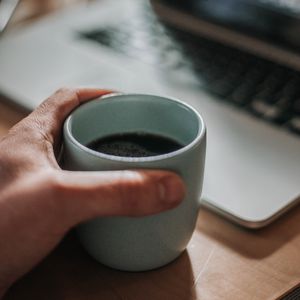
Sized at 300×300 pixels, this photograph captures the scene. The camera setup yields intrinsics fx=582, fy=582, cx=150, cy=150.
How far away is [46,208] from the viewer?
1.15 feet

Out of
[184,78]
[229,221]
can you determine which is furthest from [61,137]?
[184,78]

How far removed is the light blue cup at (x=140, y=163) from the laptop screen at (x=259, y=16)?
28 cm

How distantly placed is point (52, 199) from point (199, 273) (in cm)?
14

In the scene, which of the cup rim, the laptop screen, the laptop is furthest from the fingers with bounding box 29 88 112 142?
the laptop screen

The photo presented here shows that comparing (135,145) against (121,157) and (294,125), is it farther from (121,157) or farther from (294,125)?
(294,125)

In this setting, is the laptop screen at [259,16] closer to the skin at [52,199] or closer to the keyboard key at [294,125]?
the keyboard key at [294,125]

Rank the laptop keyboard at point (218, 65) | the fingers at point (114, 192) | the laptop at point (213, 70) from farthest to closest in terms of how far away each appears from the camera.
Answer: the laptop keyboard at point (218, 65) → the laptop at point (213, 70) → the fingers at point (114, 192)

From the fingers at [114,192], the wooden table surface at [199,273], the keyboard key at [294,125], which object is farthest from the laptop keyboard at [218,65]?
the fingers at [114,192]

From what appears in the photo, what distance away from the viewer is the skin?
34 cm

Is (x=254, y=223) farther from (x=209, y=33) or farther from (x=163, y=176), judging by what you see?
Result: (x=209, y=33)

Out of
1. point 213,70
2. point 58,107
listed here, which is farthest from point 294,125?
point 58,107

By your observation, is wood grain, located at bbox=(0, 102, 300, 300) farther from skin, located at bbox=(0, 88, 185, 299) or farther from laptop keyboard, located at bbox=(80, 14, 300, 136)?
laptop keyboard, located at bbox=(80, 14, 300, 136)

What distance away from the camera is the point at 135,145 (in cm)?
43

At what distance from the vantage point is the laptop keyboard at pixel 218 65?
2.01 feet
